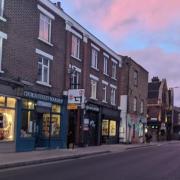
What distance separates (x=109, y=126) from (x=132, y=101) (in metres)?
8.85

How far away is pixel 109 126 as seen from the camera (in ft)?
168

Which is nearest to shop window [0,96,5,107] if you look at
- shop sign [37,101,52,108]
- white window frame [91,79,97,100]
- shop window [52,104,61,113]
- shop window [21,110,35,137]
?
shop window [21,110,35,137]

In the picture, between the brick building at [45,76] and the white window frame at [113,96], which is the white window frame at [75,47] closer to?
the brick building at [45,76]

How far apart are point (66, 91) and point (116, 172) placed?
17581mm

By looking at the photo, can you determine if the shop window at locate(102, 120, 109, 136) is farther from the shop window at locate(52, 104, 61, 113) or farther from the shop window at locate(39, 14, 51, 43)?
the shop window at locate(39, 14, 51, 43)

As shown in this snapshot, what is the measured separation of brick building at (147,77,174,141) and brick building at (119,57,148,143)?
1864 centimetres

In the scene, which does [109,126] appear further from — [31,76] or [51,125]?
[31,76]

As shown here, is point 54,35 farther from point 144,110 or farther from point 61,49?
point 144,110

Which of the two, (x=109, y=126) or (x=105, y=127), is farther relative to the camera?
(x=109, y=126)

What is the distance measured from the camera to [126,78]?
56656 millimetres

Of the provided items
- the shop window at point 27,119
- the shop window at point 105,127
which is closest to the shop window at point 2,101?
the shop window at point 27,119

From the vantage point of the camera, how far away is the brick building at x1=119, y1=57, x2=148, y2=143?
5581cm

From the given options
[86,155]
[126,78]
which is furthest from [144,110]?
[86,155]

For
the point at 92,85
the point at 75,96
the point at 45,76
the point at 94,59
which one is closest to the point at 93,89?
the point at 92,85
